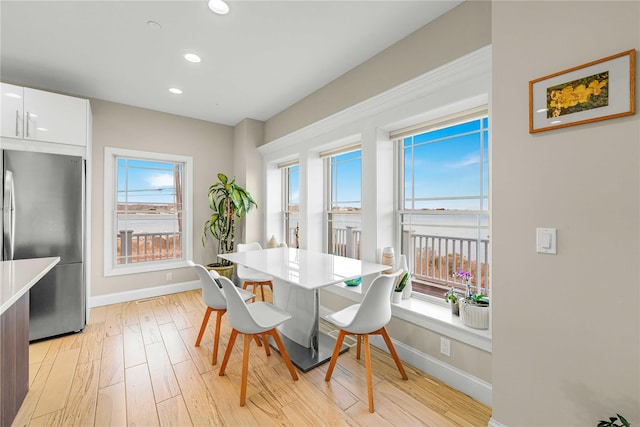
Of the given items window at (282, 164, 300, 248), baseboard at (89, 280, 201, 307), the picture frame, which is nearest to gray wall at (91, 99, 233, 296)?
baseboard at (89, 280, 201, 307)

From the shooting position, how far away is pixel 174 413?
171 cm

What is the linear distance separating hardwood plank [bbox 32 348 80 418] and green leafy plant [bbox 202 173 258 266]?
78.4 inches

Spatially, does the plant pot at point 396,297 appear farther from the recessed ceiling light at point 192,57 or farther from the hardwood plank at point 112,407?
the recessed ceiling light at point 192,57

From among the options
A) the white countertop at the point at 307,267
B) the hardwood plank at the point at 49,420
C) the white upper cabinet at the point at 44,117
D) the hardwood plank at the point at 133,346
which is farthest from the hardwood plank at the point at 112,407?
the white upper cabinet at the point at 44,117

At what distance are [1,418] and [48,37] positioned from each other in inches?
109

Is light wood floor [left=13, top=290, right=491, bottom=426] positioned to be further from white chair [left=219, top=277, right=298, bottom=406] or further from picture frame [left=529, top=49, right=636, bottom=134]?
picture frame [left=529, top=49, right=636, bottom=134]

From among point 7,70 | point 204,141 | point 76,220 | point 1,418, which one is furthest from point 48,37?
point 1,418

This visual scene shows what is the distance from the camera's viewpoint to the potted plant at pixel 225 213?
400 centimetres

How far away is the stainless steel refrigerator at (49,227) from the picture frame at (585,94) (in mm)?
3902

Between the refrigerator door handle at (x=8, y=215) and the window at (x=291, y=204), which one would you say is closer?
the refrigerator door handle at (x=8, y=215)

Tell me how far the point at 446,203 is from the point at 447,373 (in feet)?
4.28

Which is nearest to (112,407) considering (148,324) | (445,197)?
(148,324)

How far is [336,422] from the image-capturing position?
5.36 feet

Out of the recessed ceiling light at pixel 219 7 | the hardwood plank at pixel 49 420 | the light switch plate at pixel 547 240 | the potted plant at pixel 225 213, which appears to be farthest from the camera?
the potted plant at pixel 225 213
